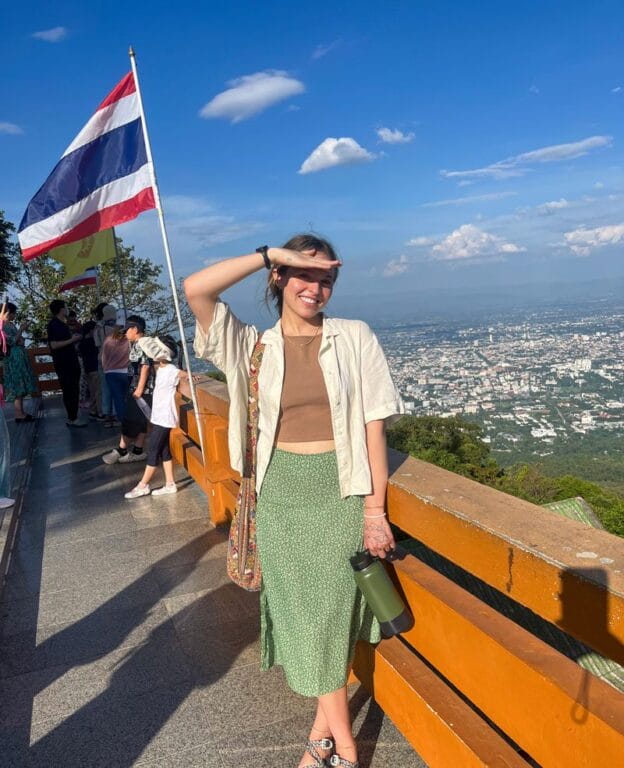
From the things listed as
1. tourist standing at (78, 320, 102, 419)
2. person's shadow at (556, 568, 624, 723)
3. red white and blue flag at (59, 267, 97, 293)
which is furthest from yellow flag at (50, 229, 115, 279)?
person's shadow at (556, 568, 624, 723)

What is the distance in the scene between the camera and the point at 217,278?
7.34 ft

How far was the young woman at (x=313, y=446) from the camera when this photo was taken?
2.25 meters

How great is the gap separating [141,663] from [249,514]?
1.31 m

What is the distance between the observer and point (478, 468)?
9.84m

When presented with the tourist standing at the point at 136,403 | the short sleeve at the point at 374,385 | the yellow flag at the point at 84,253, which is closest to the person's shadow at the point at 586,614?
the short sleeve at the point at 374,385

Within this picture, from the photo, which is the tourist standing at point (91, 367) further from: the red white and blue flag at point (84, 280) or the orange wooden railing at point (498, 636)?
the orange wooden railing at point (498, 636)

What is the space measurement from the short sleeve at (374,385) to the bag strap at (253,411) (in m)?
0.39

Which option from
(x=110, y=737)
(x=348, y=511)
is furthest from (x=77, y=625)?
(x=348, y=511)

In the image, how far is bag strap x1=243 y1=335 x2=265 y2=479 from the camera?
2369 mm

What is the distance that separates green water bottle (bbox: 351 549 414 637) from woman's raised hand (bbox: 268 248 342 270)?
3.44ft

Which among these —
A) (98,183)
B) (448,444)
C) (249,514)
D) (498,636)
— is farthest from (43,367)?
(498,636)

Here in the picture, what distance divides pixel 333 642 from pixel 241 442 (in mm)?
826

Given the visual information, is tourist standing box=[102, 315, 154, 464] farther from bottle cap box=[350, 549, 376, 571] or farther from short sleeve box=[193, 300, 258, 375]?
bottle cap box=[350, 549, 376, 571]

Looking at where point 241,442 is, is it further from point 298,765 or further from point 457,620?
point 298,765
